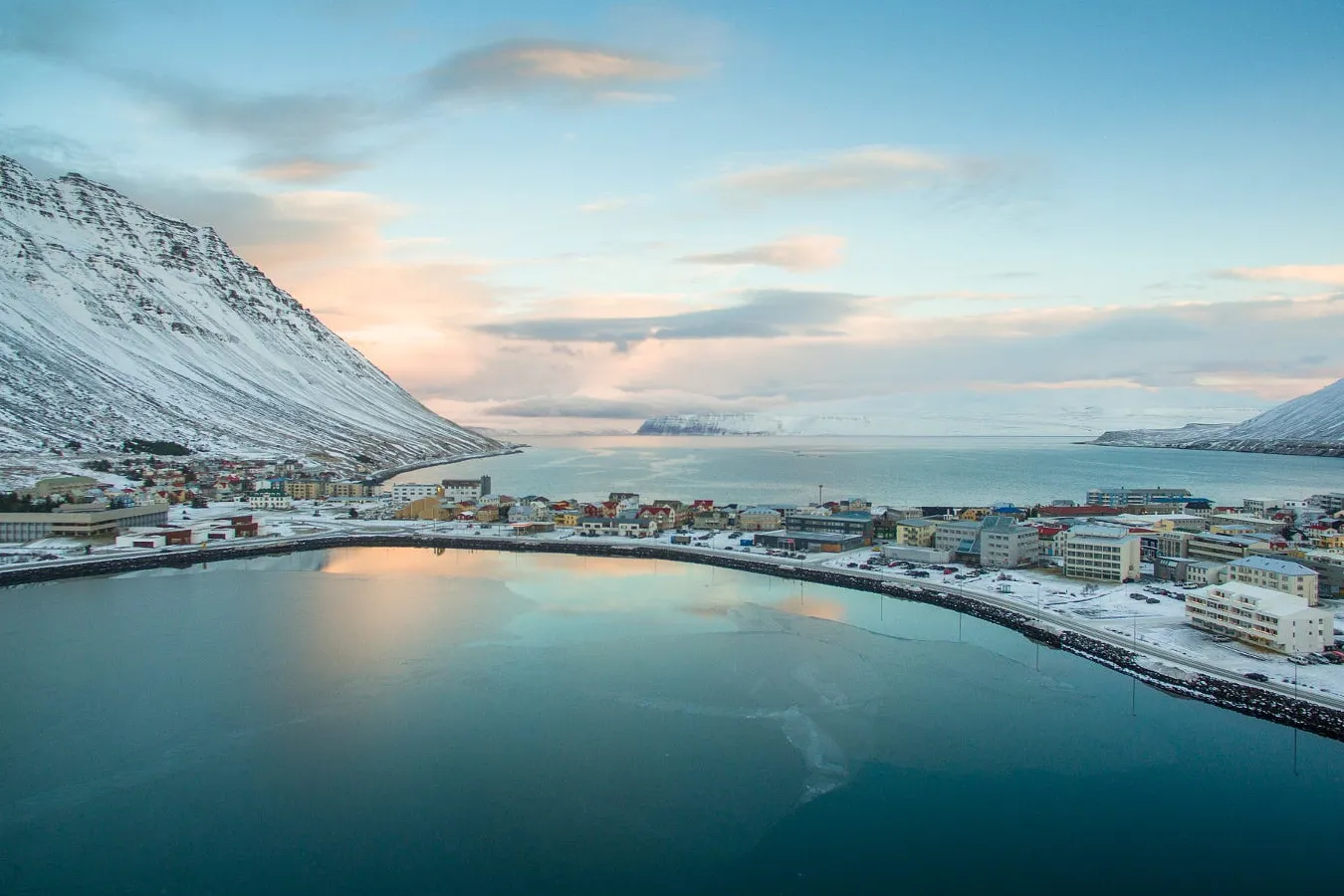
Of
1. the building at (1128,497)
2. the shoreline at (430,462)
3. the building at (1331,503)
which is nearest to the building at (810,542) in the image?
the building at (1128,497)

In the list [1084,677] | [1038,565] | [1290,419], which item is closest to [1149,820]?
[1084,677]

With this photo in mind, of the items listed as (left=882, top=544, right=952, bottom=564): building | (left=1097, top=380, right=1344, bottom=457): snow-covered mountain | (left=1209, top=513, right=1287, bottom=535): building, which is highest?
(left=1097, top=380, right=1344, bottom=457): snow-covered mountain

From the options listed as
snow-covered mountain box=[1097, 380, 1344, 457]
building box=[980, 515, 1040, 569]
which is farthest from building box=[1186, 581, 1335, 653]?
snow-covered mountain box=[1097, 380, 1344, 457]

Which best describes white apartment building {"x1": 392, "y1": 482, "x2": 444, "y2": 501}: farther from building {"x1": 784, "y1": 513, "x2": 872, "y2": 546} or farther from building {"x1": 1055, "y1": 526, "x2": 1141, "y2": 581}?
building {"x1": 1055, "y1": 526, "x2": 1141, "y2": 581}

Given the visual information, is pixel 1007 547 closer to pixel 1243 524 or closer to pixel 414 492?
pixel 1243 524

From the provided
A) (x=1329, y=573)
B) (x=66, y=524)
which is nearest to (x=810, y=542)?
(x=1329, y=573)

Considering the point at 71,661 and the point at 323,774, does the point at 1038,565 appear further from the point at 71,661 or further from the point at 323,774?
the point at 71,661

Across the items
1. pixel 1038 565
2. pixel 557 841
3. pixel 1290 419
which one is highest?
pixel 1290 419
